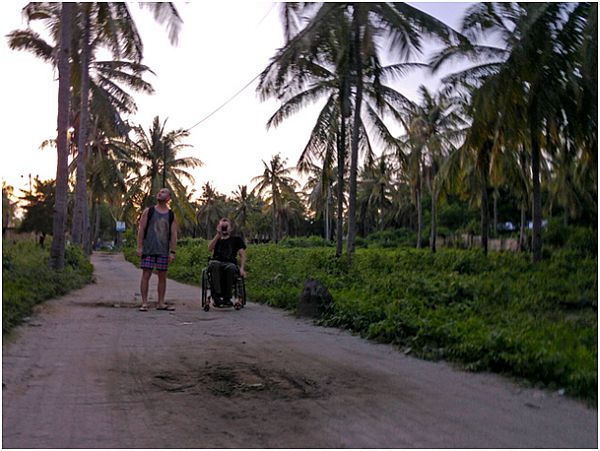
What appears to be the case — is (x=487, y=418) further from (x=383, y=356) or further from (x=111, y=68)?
(x=111, y=68)

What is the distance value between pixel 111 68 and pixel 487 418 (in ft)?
65.1

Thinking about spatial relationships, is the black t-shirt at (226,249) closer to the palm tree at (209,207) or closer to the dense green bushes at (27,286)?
the dense green bushes at (27,286)

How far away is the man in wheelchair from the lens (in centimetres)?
934

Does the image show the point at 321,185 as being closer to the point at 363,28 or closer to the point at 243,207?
the point at 363,28

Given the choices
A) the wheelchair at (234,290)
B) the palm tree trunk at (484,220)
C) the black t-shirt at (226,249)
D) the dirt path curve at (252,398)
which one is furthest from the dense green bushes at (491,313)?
the palm tree trunk at (484,220)

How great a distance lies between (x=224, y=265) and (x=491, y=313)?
390 cm

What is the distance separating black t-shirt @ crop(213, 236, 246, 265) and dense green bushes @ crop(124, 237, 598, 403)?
1209 mm

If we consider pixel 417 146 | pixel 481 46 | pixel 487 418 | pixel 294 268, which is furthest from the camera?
pixel 417 146

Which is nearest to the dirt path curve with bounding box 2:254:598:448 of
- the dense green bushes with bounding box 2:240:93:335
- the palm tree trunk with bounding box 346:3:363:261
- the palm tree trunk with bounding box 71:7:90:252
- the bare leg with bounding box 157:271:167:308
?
the dense green bushes with bounding box 2:240:93:335

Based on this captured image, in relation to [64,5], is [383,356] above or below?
below

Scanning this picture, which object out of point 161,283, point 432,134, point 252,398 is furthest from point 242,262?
point 432,134

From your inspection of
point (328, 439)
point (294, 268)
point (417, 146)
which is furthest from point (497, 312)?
point (417, 146)

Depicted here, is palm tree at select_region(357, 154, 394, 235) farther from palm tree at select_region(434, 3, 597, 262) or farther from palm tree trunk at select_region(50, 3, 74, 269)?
palm tree trunk at select_region(50, 3, 74, 269)

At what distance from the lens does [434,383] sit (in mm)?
4992
